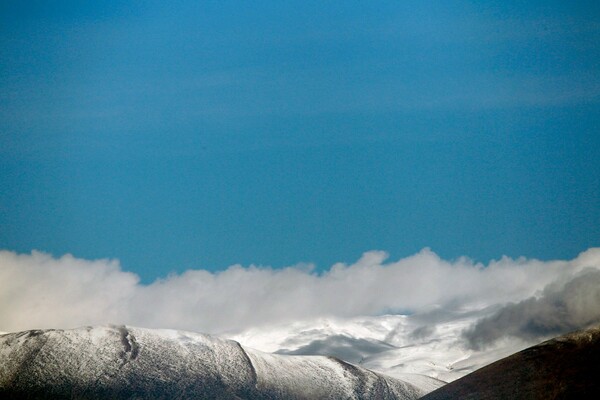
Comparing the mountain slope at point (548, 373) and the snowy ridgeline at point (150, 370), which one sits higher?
the snowy ridgeline at point (150, 370)

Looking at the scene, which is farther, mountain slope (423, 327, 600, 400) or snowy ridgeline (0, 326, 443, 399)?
snowy ridgeline (0, 326, 443, 399)

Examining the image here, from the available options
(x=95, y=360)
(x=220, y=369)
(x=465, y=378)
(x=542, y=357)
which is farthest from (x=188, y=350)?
(x=542, y=357)

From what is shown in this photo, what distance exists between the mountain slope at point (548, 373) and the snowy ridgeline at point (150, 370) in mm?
6246

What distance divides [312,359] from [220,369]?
376 centimetres

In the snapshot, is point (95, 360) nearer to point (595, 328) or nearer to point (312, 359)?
point (312, 359)

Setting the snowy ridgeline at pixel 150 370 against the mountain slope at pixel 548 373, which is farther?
the snowy ridgeline at pixel 150 370

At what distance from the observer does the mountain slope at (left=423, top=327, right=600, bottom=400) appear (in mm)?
20453

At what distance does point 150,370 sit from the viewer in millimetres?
25266

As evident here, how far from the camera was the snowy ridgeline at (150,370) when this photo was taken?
81.2 ft

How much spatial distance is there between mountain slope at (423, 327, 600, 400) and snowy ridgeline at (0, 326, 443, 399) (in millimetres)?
6246

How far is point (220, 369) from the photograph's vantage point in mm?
26109

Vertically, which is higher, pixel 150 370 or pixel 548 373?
pixel 150 370

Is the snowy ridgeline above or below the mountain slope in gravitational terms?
above

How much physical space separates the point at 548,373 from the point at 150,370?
36.3ft
